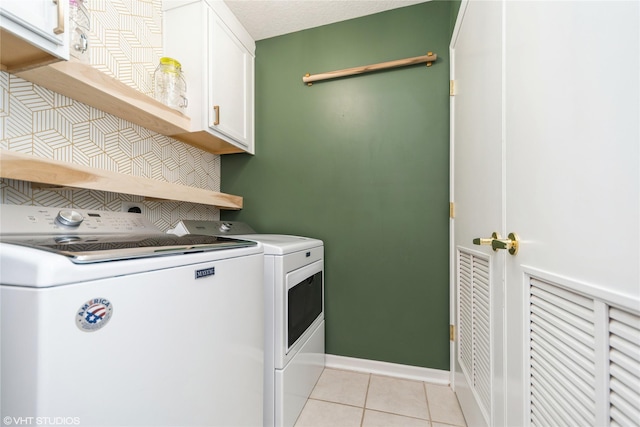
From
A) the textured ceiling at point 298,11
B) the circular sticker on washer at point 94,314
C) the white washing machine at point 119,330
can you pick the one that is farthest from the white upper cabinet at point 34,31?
the textured ceiling at point 298,11

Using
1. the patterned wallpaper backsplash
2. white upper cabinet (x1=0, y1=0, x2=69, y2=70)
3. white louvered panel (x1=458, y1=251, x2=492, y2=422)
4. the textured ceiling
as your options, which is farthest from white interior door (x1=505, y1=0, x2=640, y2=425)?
the patterned wallpaper backsplash

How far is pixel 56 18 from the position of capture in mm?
779

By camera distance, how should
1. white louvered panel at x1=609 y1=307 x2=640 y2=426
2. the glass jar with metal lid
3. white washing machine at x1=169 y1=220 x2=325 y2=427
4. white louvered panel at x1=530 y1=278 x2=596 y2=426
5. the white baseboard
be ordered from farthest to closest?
1. the white baseboard
2. the glass jar with metal lid
3. white washing machine at x1=169 y1=220 x2=325 y2=427
4. white louvered panel at x1=530 y1=278 x2=596 y2=426
5. white louvered panel at x1=609 y1=307 x2=640 y2=426

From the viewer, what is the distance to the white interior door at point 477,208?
2.97ft

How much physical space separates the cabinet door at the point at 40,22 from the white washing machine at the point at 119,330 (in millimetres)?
549

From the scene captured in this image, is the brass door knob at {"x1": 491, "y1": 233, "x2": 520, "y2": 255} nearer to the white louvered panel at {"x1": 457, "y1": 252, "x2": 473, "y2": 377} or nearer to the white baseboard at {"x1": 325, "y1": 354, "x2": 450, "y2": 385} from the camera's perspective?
the white louvered panel at {"x1": 457, "y1": 252, "x2": 473, "y2": 377}

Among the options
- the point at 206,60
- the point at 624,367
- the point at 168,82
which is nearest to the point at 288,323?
the point at 624,367

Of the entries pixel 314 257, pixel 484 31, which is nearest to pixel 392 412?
pixel 314 257

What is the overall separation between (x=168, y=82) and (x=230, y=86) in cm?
42

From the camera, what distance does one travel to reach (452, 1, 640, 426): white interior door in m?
0.40

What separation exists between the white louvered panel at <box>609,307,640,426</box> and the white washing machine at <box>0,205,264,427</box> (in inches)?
36.3

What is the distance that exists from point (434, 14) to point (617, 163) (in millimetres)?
1819

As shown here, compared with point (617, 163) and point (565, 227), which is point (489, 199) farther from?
point (617, 163)

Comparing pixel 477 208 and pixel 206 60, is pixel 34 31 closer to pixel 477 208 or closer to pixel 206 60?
pixel 206 60
